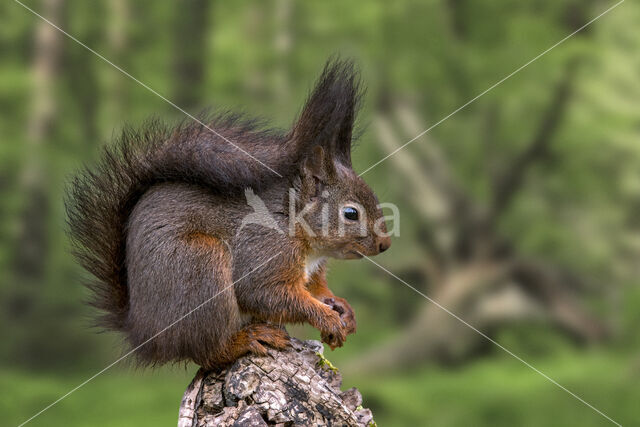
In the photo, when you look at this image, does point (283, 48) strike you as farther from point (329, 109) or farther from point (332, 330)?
point (332, 330)

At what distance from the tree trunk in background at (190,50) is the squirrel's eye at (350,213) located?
166 inches

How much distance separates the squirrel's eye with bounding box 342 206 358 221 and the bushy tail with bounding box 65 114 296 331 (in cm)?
22

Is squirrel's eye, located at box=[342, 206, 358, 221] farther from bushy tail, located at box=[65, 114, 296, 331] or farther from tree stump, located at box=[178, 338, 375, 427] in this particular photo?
tree stump, located at box=[178, 338, 375, 427]

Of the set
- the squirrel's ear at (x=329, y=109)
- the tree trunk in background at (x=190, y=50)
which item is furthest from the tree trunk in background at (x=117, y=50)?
the squirrel's ear at (x=329, y=109)

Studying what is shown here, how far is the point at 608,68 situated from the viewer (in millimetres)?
6191

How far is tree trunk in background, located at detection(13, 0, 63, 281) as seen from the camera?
6.30m

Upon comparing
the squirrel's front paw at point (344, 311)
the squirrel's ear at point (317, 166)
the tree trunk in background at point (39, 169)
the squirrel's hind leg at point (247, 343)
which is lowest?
the squirrel's hind leg at point (247, 343)

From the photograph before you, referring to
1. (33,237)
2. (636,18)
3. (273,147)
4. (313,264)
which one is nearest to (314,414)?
(313,264)

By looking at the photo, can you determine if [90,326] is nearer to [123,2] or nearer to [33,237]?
[33,237]

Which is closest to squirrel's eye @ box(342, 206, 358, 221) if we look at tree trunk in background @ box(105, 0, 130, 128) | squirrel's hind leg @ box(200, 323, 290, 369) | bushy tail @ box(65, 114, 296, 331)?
bushy tail @ box(65, 114, 296, 331)

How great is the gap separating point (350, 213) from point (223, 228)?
1.37ft

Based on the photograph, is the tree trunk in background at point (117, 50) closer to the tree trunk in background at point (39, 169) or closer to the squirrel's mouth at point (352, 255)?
the tree trunk in background at point (39, 169)

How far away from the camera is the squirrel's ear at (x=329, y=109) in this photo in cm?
236

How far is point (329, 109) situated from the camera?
92.4 inches
